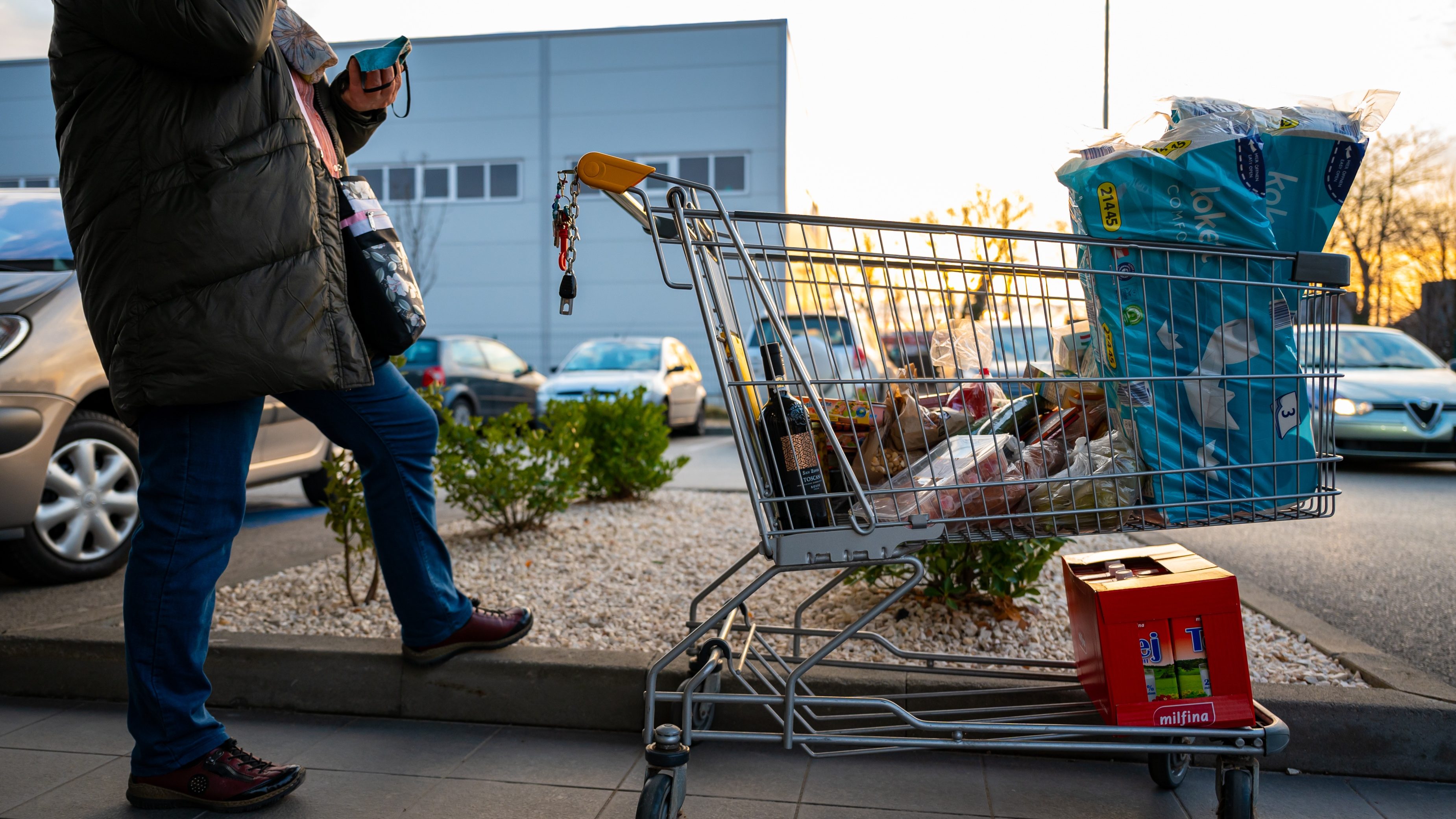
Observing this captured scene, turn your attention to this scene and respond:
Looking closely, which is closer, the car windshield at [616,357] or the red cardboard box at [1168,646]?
the red cardboard box at [1168,646]

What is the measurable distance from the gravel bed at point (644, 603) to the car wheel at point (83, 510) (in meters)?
0.74

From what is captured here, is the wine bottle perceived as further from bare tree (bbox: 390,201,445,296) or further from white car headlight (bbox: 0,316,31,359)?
bare tree (bbox: 390,201,445,296)

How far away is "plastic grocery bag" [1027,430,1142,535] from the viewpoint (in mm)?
2135

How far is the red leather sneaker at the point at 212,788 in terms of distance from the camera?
217 cm

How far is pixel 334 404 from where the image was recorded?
96.7 inches

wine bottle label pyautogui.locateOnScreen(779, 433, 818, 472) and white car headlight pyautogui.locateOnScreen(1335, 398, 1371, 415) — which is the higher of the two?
wine bottle label pyautogui.locateOnScreen(779, 433, 818, 472)

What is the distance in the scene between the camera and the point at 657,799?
1.92m

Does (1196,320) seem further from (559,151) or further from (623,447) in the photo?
(559,151)

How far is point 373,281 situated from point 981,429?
1516mm

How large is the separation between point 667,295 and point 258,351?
2134cm

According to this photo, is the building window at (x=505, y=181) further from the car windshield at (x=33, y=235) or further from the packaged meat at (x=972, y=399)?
the packaged meat at (x=972, y=399)

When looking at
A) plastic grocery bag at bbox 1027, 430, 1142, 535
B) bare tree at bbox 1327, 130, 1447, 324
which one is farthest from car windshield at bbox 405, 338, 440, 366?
bare tree at bbox 1327, 130, 1447, 324

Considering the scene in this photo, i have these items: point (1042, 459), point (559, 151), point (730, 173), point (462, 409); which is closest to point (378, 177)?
point (559, 151)

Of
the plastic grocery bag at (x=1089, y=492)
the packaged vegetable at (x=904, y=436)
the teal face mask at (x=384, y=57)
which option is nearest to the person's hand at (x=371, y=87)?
the teal face mask at (x=384, y=57)
